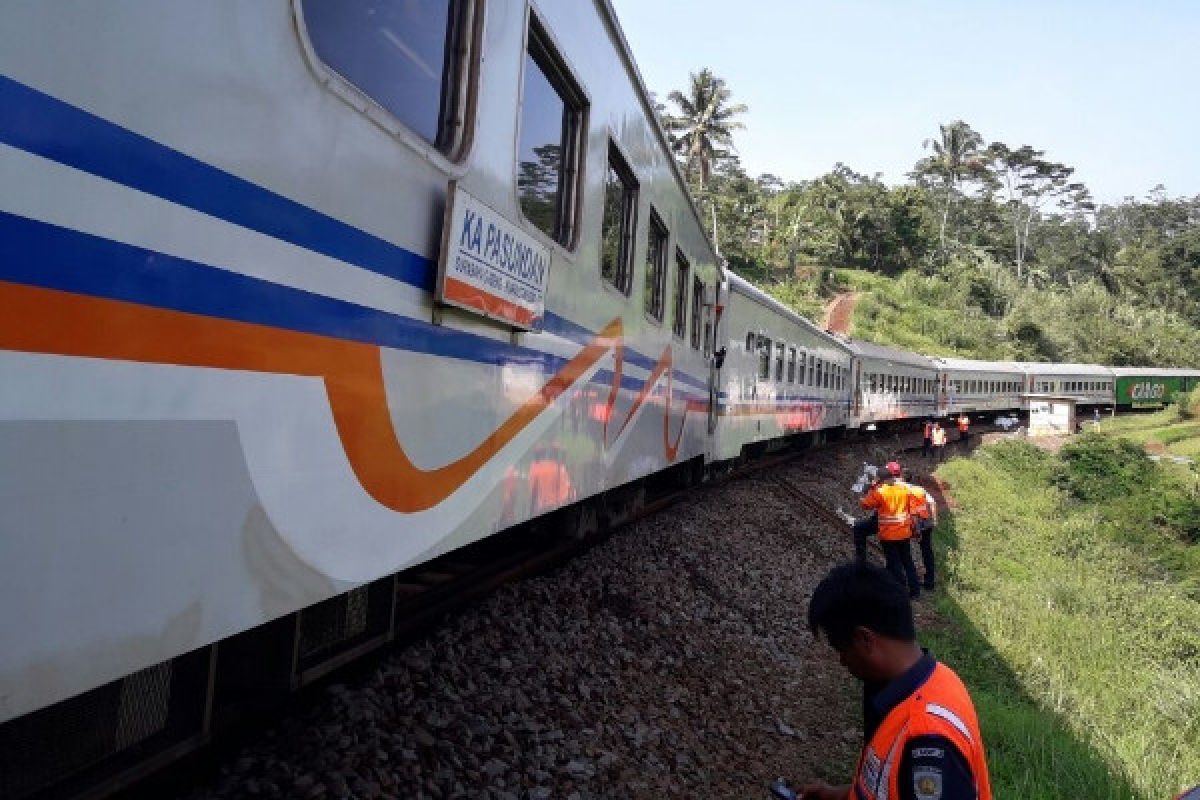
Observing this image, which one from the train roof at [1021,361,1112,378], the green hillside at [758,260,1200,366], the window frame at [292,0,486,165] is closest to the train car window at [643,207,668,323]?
the window frame at [292,0,486,165]

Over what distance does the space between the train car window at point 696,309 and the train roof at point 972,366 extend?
27.9 m

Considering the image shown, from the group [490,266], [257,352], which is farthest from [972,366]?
[257,352]

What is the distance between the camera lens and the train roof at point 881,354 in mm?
24250

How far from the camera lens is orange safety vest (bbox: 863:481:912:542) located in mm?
10852

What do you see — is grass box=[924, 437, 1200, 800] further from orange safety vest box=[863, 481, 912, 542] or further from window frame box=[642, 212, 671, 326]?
window frame box=[642, 212, 671, 326]

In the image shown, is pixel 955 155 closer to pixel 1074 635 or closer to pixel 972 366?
pixel 972 366

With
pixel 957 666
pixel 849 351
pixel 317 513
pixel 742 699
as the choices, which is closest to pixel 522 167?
pixel 317 513

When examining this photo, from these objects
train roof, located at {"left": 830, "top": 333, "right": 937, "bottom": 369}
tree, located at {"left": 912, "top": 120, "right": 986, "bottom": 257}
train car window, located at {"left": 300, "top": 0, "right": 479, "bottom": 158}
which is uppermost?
tree, located at {"left": 912, "top": 120, "right": 986, "bottom": 257}

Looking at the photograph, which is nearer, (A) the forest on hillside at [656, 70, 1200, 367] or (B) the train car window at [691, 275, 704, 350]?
(B) the train car window at [691, 275, 704, 350]

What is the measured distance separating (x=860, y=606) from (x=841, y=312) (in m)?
60.2

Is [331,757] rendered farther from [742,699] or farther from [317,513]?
[742,699]

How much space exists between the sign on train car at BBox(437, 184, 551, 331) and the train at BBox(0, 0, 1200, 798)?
0.02 metres

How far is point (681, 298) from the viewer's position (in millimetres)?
8219

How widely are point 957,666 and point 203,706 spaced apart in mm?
7698
